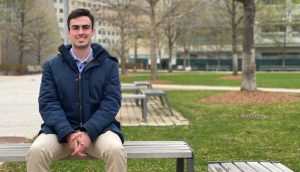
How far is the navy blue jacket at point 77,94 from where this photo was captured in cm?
482

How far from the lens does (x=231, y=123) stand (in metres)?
10.9

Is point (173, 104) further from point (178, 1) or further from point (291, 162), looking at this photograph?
point (178, 1)

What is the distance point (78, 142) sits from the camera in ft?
15.1

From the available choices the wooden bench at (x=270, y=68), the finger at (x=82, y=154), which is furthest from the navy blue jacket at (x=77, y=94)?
the wooden bench at (x=270, y=68)

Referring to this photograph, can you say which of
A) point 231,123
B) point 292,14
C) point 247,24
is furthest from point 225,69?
point 231,123

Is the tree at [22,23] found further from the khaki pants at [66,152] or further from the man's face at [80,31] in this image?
the khaki pants at [66,152]

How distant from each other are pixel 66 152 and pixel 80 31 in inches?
46.1

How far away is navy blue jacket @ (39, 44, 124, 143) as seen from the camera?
4.82 meters

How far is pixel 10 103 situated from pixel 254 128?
9.99 meters

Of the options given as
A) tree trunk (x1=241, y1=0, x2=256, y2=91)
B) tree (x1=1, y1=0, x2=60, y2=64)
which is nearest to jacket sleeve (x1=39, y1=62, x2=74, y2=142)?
tree trunk (x1=241, y1=0, x2=256, y2=91)

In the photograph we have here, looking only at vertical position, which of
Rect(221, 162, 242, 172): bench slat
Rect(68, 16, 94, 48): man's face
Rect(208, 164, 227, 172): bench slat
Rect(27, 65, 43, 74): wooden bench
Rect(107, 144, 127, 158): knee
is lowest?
Rect(27, 65, 43, 74): wooden bench

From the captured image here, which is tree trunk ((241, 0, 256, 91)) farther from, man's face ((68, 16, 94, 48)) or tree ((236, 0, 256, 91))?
man's face ((68, 16, 94, 48))

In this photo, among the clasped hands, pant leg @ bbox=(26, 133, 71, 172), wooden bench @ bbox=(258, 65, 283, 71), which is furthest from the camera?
wooden bench @ bbox=(258, 65, 283, 71)

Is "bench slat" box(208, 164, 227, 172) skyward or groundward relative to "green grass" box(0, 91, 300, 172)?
skyward
